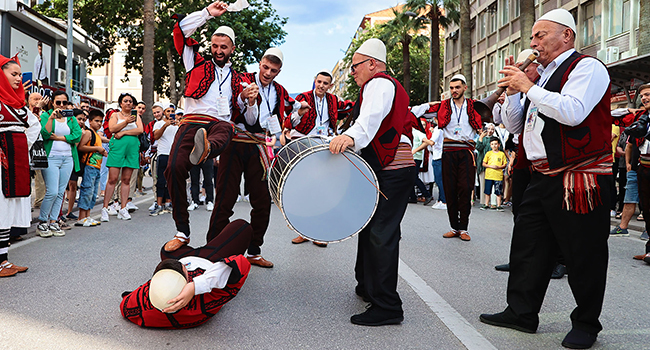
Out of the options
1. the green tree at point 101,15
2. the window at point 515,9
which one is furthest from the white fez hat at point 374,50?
the window at point 515,9

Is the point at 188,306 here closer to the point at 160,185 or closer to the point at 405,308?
the point at 405,308

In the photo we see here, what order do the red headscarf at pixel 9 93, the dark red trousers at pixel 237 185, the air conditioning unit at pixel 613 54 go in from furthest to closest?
the air conditioning unit at pixel 613 54
the dark red trousers at pixel 237 185
the red headscarf at pixel 9 93

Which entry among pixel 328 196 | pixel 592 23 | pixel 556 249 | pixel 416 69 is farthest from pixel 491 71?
pixel 328 196

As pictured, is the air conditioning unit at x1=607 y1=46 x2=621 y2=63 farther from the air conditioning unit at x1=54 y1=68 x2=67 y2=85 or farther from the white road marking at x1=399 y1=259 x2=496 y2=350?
the air conditioning unit at x1=54 y1=68 x2=67 y2=85

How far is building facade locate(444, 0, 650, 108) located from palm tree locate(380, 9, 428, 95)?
4.91 meters

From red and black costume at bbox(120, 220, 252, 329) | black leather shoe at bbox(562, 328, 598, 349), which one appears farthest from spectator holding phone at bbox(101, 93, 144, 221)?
black leather shoe at bbox(562, 328, 598, 349)

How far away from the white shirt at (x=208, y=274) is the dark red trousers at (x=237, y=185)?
1.58 m

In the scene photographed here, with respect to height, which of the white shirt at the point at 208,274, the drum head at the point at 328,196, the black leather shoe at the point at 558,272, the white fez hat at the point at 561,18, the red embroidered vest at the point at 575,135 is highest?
the white fez hat at the point at 561,18

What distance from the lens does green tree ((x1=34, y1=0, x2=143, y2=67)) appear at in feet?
101

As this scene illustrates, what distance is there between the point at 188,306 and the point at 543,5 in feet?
107

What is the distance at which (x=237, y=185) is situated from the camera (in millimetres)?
5668

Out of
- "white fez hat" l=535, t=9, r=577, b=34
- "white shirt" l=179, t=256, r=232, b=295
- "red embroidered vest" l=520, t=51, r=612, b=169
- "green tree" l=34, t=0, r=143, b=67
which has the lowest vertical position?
"white shirt" l=179, t=256, r=232, b=295

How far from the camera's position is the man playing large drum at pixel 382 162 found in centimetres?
396

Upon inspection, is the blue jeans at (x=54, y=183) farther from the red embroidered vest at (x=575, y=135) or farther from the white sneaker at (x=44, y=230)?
the red embroidered vest at (x=575, y=135)
